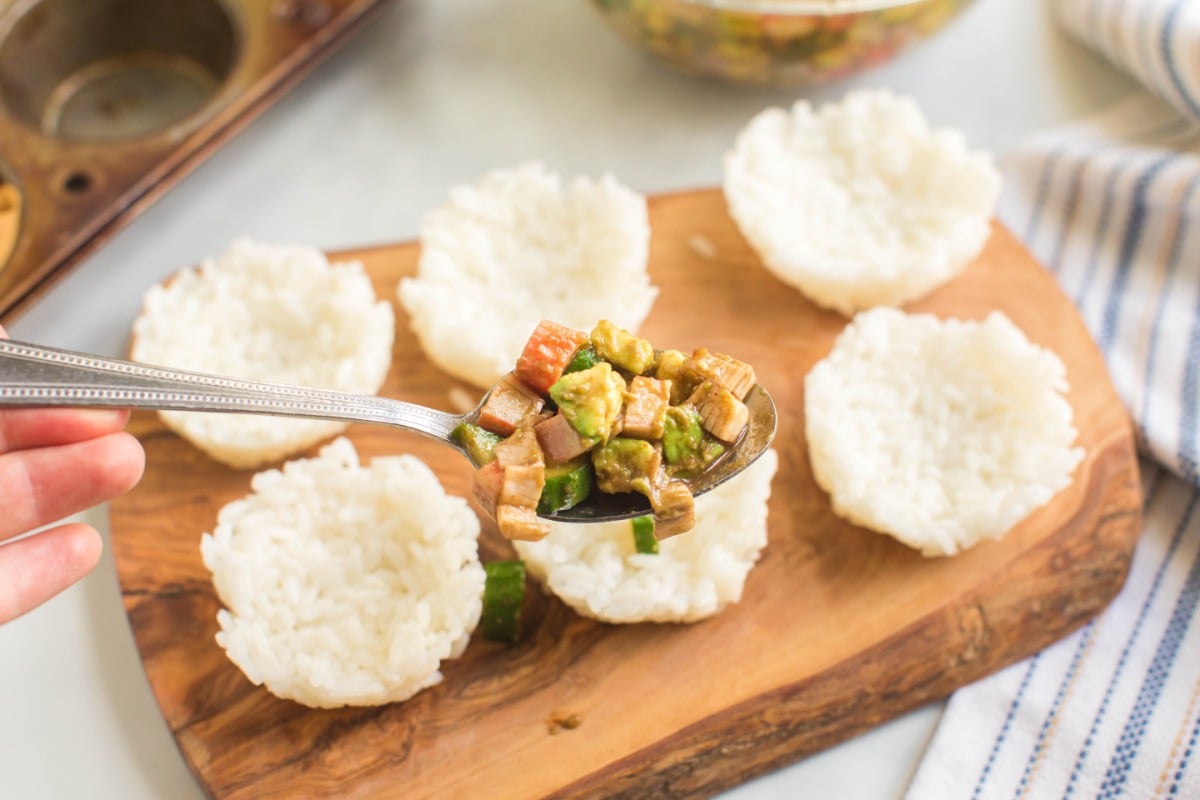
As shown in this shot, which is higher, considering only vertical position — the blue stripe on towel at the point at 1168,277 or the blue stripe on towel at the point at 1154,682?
the blue stripe on towel at the point at 1168,277

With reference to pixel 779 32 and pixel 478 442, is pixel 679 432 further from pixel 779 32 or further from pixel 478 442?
pixel 779 32

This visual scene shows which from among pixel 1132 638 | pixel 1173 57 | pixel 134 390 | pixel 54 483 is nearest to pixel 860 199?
pixel 1173 57

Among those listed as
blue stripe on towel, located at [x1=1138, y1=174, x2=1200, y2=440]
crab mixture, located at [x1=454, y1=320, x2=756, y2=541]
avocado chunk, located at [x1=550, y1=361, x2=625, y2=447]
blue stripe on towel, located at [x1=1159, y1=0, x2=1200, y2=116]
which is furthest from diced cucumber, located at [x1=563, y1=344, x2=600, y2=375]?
blue stripe on towel, located at [x1=1159, y1=0, x2=1200, y2=116]

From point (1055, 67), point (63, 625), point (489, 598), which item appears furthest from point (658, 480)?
point (1055, 67)

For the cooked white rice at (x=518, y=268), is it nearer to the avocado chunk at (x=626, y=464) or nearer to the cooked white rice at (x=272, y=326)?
the cooked white rice at (x=272, y=326)

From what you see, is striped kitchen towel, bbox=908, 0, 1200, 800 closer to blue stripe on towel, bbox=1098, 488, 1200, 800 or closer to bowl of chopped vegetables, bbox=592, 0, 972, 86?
blue stripe on towel, bbox=1098, 488, 1200, 800

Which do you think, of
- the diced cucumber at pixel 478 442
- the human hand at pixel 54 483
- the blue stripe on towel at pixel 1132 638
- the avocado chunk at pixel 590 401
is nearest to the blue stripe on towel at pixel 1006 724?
the blue stripe on towel at pixel 1132 638

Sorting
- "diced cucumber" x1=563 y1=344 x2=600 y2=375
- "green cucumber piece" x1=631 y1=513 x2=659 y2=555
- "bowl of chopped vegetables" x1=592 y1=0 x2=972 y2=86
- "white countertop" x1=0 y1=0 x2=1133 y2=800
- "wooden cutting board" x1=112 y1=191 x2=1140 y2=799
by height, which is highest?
"bowl of chopped vegetables" x1=592 y1=0 x2=972 y2=86
